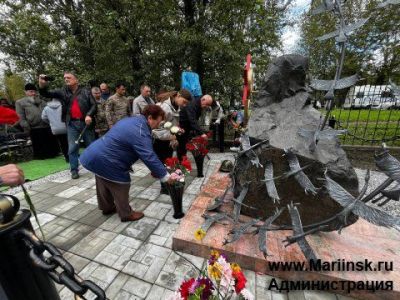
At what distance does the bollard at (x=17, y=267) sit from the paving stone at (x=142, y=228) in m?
1.61

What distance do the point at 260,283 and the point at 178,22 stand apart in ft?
23.9

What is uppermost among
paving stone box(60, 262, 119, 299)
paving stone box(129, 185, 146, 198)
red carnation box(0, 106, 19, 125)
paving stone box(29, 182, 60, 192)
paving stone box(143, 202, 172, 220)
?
red carnation box(0, 106, 19, 125)

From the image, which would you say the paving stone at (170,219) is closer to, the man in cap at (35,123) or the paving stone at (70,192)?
the paving stone at (70,192)

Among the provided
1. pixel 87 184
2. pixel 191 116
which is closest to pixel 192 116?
pixel 191 116

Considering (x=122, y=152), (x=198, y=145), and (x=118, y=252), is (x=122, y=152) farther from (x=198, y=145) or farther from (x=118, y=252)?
(x=198, y=145)

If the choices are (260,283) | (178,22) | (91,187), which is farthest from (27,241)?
(178,22)

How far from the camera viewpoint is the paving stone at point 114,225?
111 inches

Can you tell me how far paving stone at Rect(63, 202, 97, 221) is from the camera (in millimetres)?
3149

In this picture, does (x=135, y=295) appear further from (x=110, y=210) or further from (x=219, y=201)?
(x=110, y=210)

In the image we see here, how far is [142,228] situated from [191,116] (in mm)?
2324

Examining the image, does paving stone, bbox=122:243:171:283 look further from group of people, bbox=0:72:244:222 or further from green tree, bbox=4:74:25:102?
green tree, bbox=4:74:25:102

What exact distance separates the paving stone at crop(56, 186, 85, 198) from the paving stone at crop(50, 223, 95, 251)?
108 centimetres

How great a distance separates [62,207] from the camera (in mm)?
3418

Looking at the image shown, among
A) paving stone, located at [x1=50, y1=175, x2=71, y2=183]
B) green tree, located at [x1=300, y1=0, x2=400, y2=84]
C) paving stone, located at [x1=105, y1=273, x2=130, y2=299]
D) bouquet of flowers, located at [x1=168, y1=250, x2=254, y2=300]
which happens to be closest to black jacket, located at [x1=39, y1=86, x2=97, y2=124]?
paving stone, located at [x1=50, y1=175, x2=71, y2=183]
